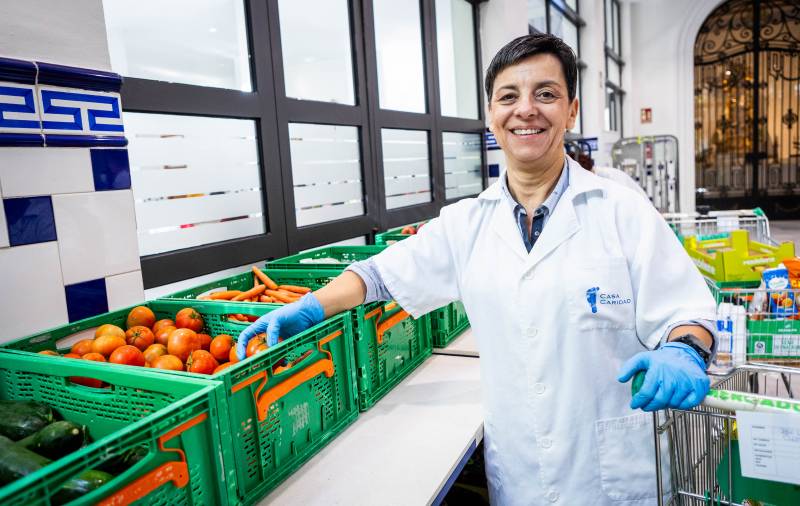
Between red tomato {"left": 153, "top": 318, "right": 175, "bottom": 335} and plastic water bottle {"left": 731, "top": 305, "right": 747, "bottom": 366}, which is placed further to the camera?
plastic water bottle {"left": 731, "top": 305, "right": 747, "bottom": 366}

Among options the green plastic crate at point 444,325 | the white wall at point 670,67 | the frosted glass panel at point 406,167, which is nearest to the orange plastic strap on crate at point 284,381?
the green plastic crate at point 444,325

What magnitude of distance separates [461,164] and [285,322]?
13.9 feet

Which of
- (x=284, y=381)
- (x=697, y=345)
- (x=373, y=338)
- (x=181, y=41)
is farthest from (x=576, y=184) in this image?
(x=181, y=41)

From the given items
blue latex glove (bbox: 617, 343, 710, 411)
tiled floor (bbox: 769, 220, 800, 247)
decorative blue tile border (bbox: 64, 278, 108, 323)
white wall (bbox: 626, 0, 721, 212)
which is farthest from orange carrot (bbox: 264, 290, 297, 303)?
white wall (bbox: 626, 0, 721, 212)

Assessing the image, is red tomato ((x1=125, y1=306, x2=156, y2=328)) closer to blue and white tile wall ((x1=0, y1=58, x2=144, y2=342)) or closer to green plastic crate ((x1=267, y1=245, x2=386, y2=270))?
blue and white tile wall ((x1=0, y1=58, x2=144, y2=342))

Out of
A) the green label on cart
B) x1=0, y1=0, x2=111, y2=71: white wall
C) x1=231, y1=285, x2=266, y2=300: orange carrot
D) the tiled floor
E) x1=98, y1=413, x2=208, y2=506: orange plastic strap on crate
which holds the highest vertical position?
x1=0, y1=0, x2=111, y2=71: white wall

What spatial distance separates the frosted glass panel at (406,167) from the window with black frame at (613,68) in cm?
730

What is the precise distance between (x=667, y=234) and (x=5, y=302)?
6.17ft

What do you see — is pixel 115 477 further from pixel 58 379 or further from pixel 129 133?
pixel 129 133

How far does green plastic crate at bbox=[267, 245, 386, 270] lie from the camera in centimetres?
266

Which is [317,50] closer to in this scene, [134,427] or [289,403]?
[289,403]

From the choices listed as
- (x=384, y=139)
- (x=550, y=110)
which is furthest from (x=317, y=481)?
(x=384, y=139)

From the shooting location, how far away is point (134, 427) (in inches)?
42.4

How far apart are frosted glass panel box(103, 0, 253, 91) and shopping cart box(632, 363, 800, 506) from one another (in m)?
2.28
